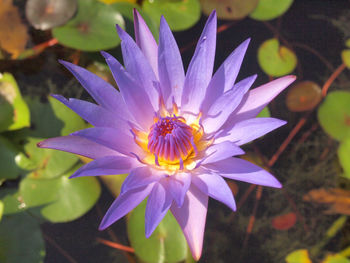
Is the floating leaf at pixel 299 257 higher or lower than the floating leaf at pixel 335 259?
lower

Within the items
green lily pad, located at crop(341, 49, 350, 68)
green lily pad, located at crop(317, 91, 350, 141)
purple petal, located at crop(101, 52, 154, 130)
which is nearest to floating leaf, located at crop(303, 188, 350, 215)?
green lily pad, located at crop(317, 91, 350, 141)

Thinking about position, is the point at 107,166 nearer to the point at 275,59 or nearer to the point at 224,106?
the point at 224,106

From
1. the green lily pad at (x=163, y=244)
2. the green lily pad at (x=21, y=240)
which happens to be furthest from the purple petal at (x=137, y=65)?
the green lily pad at (x=21, y=240)

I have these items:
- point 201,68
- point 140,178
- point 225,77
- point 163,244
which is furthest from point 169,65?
point 163,244

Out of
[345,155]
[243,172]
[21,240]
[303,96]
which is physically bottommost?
[21,240]

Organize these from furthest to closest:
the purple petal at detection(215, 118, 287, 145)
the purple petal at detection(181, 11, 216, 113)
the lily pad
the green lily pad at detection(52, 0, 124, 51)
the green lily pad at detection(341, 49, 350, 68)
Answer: the green lily pad at detection(341, 49, 350, 68), the lily pad, the green lily pad at detection(52, 0, 124, 51), the purple petal at detection(181, 11, 216, 113), the purple petal at detection(215, 118, 287, 145)

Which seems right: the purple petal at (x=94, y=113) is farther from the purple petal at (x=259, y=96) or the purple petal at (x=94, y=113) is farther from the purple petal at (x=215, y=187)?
the purple petal at (x=259, y=96)

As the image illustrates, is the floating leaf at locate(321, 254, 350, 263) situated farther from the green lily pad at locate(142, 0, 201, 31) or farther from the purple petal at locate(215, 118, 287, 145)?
the green lily pad at locate(142, 0, 201, 31)
